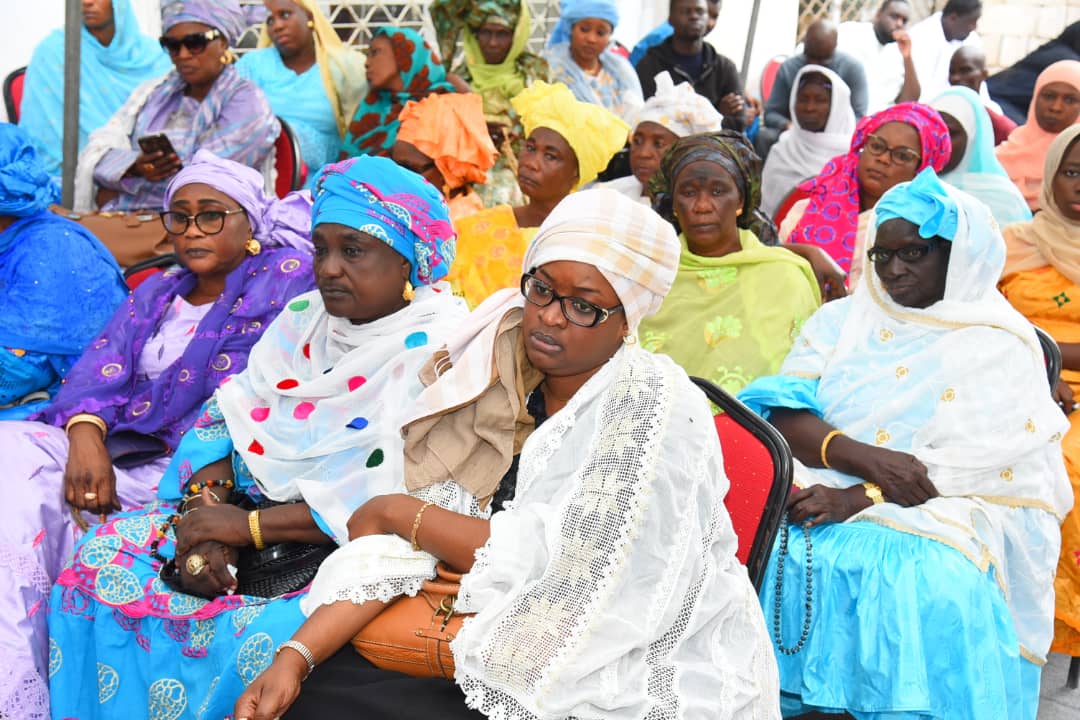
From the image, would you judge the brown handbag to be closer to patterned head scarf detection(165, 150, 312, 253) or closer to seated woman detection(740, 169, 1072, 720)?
seated woman detection(740, 169, 1072, 720)

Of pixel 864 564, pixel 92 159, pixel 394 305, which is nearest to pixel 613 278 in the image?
pixel 394 305

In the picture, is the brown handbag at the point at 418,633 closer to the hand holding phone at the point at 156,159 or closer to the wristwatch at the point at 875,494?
the wristwatch at the point at 875,494

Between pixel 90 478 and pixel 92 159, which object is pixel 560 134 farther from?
pixel 90 478

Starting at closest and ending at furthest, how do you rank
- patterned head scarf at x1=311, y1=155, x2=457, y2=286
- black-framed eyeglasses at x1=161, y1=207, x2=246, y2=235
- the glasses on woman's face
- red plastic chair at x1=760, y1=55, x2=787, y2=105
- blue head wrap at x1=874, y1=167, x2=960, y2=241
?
patterned head scarf at x1=311, y1=155, x2=457, y2=286
blue head wrap at x1=874, y1=167, x2=960, y2=241
black-framed eyeglasses at x1=161, y1=207, x2=246, y2=235
the glasses on woman's face
red plastic chair at x1=760, y1=55, x2=787, y2=105

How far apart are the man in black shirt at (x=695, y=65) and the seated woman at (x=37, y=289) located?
4455 millimetres

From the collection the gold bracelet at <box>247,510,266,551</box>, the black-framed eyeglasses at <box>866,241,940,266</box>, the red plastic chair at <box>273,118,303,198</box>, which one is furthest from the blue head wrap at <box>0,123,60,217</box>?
the black-framed eyeglasses at <box>866,241,940,266</box>

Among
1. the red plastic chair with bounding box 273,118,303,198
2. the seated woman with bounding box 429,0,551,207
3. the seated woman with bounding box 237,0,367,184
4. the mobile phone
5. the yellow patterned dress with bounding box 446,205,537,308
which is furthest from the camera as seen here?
the seated woman with bounding box 429,0,551,207

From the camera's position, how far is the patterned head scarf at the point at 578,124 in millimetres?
4664

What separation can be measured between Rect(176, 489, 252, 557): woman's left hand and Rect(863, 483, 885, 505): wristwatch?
5.53 ft

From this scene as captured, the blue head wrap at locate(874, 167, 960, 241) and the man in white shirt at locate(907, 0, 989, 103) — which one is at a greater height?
the blue head wrap at locate(874, 167, 960, 241)

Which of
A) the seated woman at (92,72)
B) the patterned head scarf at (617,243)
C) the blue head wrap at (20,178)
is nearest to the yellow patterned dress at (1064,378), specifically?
the patterned head scarf at (617,243)

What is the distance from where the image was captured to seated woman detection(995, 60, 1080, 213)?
607 cm

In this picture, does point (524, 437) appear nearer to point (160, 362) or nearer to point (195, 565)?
point (195, 565)

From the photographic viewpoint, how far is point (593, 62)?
6.55 meters
